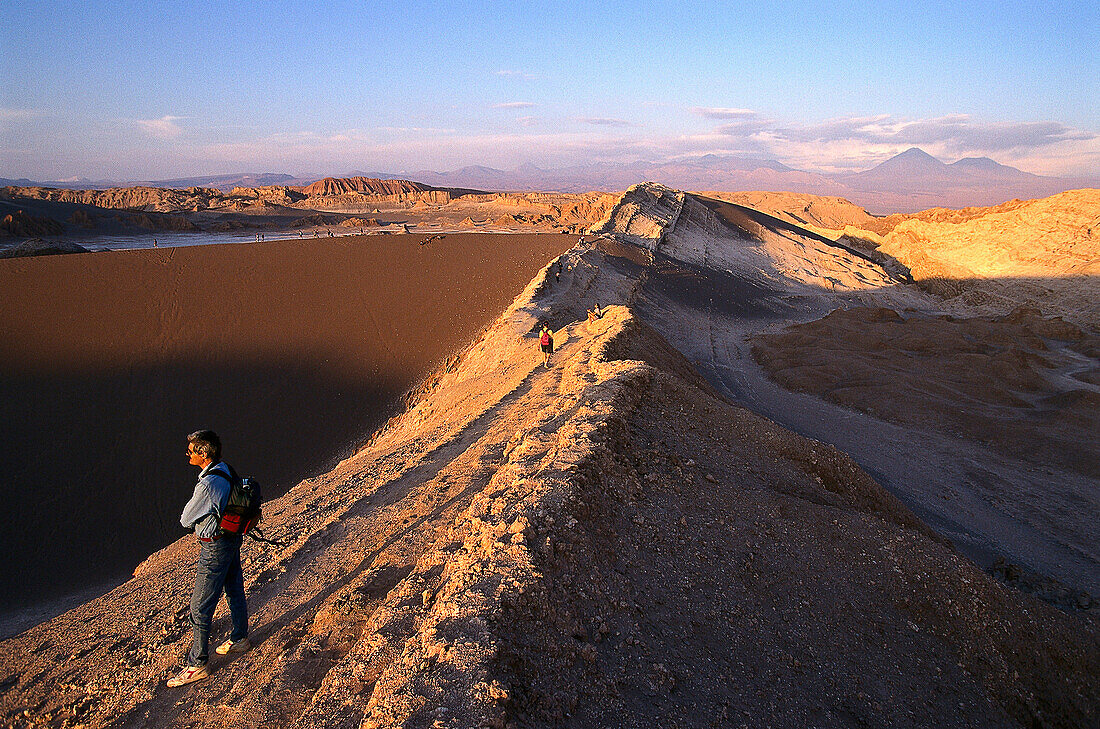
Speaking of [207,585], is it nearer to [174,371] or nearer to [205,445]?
[205,445]

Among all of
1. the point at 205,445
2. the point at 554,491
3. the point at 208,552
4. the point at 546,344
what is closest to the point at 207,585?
the point at 208,552

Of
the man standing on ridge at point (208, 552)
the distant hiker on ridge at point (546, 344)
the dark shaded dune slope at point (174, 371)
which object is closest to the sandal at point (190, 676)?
the man standing on ridge at point (208, 552)

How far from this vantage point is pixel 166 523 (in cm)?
907

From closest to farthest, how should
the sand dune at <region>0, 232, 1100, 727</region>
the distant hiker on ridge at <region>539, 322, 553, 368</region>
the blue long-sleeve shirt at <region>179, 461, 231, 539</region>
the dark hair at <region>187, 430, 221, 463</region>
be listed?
1. the sand dune at <region>0, 232, 1100, 727</region>
2. the blue long-sleeve shirt at <region>179, 461, 231, 539</region>
3. the dark hair at <region>187, 430, 221, 463</region>
4. the distant hiker on ridge at <region>539, 322, 553, 368</region>

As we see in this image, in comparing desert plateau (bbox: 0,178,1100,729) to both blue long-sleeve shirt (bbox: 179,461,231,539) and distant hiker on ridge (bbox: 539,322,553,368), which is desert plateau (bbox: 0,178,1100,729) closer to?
distant hiker on ridge (bbox: 539,322,553,368)

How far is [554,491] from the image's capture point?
12.0 feet

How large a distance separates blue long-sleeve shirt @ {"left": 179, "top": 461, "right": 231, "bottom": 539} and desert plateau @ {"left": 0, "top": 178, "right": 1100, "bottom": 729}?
2.76ft

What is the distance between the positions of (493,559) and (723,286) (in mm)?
21713

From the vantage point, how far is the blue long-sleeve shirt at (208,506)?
120 inches

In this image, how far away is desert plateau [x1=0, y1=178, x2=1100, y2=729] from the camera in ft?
9.62

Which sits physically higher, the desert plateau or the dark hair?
the dark hair

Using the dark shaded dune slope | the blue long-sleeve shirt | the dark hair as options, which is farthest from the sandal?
the dark shaded dune slope

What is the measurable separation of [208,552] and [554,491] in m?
2.09

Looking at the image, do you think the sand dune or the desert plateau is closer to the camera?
the sand dune
